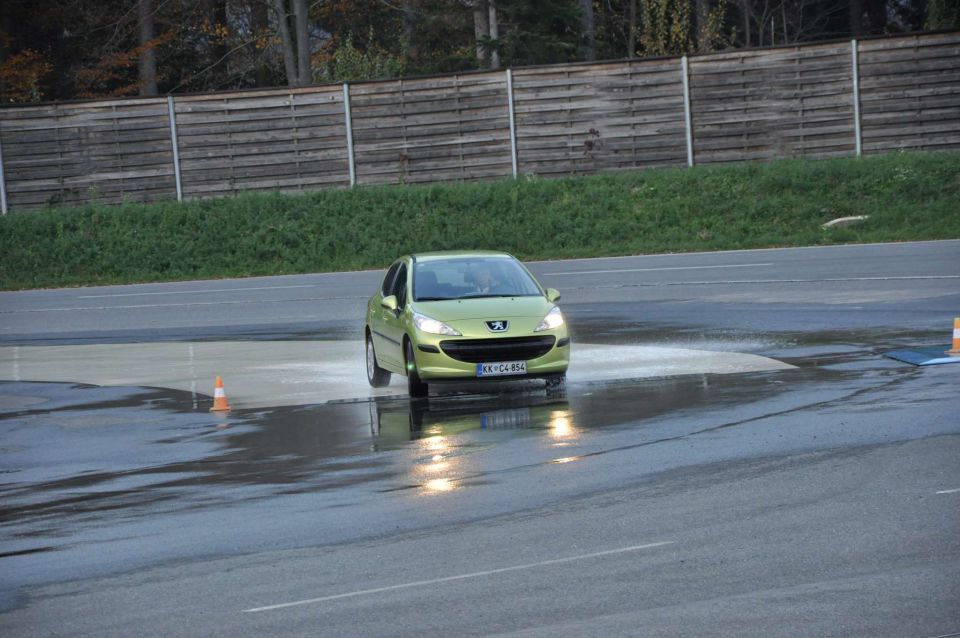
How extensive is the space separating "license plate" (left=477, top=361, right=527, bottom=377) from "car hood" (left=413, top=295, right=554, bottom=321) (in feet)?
1.84

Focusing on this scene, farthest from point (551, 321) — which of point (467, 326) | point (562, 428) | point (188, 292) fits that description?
point (188, 292)

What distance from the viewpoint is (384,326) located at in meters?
16.4

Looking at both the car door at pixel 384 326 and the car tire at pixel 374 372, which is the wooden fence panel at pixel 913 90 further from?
the car tire at pixel 374 372

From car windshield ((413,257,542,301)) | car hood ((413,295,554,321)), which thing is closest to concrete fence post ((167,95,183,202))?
car windshield ((413,257,542,301))

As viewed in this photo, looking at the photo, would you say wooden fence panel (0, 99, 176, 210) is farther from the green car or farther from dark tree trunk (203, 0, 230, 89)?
the green car

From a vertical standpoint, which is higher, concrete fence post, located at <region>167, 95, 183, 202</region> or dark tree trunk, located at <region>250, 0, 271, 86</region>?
dark tree trunk, located at <region>250, 0, 271, 86</region>

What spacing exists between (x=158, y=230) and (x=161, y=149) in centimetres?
257

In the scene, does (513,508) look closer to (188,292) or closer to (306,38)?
(188,292)

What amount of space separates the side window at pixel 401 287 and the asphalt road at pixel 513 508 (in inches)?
66.1

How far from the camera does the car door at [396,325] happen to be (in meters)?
15.7

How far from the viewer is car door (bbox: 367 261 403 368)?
1606cm

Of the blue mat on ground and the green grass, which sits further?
the green grass

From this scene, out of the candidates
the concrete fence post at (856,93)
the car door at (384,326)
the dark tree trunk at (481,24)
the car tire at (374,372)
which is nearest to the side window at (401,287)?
the car door at (384,326)

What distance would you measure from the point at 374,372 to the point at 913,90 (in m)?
22.6
